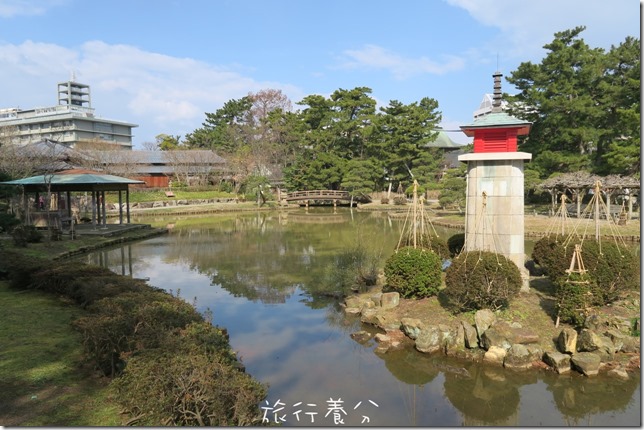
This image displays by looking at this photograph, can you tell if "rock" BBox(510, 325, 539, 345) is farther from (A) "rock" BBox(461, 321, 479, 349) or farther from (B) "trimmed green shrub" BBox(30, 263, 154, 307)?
(B) "trimmed green shrub" BBox(30, 263, 154, 307)

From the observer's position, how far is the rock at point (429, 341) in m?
7.35

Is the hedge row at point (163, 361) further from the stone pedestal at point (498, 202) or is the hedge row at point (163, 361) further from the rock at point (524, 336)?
the stone pedestal at point (498, 202)

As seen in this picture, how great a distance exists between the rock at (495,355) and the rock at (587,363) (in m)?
0.94

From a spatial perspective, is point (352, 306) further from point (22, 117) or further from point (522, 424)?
point (22, 117)

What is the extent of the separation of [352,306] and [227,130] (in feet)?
157

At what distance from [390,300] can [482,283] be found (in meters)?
1.89

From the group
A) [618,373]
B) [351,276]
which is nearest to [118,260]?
[351,276]

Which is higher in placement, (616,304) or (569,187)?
(569,187)

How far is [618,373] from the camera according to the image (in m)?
6.38

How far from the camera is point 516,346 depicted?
6.89m

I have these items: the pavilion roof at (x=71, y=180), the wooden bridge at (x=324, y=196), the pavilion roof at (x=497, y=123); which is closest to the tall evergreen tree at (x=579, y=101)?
the wooden bridge at (x=324, y=196)

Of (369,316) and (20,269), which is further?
(20,269)

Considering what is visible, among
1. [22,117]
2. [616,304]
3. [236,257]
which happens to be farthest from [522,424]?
[22,117]

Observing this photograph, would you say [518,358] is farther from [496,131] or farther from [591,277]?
[496,131]
